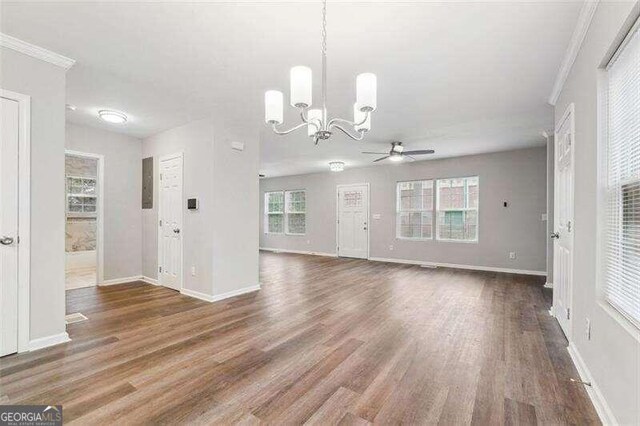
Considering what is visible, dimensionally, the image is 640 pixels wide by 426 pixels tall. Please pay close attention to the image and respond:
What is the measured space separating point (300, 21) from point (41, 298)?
319 cm

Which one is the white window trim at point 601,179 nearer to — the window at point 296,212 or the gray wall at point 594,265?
the gray wall at point 594,265

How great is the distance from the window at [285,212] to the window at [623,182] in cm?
767

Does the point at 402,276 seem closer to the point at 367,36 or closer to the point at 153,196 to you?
the point at 367,36

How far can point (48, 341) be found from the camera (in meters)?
2.53

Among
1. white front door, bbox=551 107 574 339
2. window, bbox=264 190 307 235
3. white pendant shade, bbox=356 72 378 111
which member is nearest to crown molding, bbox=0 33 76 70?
white pendant shade, bbox=356 72 378 111

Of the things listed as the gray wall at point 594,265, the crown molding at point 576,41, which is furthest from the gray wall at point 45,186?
the crown molding at point 576,41

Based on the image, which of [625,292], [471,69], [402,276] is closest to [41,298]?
[625,292]

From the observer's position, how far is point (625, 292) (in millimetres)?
1533

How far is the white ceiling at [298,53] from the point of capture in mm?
1954

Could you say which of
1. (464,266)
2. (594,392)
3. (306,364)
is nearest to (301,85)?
(306,364)

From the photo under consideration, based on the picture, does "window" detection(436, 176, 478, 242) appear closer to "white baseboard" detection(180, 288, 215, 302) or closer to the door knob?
"white baseboard" detection(180, 288, 215, 302)

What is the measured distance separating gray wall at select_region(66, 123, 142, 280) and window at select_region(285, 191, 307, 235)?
485 cm

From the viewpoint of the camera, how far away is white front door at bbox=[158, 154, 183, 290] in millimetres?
4453

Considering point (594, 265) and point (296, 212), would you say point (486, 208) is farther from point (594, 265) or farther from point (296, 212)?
point (296, 212)
